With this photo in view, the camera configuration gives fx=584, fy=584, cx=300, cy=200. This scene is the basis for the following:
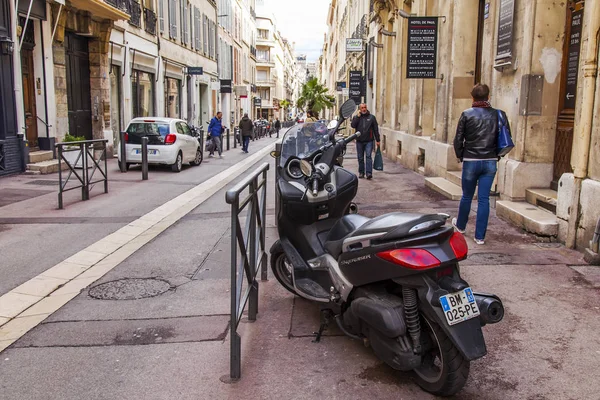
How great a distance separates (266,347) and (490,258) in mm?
3134

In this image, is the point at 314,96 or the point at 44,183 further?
the point at 314,96

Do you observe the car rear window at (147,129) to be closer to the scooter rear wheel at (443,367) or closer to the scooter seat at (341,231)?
the scooter seat at (341,231)

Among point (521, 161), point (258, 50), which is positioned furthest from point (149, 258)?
point (258, 50)

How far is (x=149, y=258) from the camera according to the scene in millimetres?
6598

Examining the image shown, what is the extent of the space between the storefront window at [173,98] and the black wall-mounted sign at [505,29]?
22090 millimetres

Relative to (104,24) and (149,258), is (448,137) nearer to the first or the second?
(149,258)

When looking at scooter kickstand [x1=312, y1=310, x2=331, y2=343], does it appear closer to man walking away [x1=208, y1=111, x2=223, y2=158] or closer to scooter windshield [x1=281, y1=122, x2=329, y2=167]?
scooter windshield [x1=281, y1=122, x2=329, y2=167]

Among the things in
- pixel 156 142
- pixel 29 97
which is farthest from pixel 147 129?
pixel 29 97

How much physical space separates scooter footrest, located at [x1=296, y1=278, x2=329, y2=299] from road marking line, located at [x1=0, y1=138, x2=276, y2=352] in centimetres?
211

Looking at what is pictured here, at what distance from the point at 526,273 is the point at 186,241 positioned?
4.06m

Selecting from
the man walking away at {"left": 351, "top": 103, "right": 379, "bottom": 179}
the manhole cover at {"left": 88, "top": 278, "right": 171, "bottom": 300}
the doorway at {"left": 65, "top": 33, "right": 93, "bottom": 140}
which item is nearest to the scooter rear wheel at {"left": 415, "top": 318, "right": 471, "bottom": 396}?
the manhole cover at {"left": 88, "top": 278, "right": 171, "bottom": 300}

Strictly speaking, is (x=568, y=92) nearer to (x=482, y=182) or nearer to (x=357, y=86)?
(x=482, y=182)

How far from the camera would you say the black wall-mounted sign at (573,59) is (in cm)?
782

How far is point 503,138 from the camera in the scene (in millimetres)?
6660
